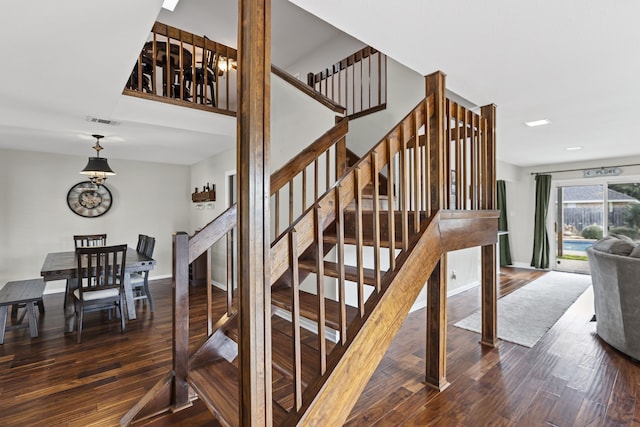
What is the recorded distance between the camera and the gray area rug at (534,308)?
10.9ft

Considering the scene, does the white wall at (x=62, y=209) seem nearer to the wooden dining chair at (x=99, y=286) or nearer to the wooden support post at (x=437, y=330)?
the wooden dining chair at (x=99, y=286)

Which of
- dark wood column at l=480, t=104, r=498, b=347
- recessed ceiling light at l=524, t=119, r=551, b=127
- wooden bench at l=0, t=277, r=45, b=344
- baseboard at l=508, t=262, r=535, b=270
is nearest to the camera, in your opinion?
dark wood column at l=480, t=104, r=498, b=347

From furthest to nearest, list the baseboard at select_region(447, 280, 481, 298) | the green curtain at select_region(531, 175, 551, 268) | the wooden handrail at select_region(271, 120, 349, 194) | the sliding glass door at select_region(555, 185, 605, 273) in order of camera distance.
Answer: the green curtain at select_region(531, 175, 551, 268) < the sliding glass door at select_region(555, 185, 605, 273) < the baseboard at select_region(447, 280, 481, 298) < the wooden handrail at select_region(271, 120, 349, 194)

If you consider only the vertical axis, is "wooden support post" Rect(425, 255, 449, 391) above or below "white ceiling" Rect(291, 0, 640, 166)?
below

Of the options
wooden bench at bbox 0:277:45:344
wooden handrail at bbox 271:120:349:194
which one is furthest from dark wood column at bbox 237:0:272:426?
wooden bench at bbox 0:277:45:344

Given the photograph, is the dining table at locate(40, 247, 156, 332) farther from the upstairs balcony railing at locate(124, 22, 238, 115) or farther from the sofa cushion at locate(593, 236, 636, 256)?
the sofa cushion at locate(593, 236, 636, 256)

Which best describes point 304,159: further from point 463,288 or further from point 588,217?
point 588,217

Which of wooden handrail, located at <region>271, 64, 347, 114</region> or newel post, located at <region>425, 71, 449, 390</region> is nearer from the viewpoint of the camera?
newel post, located at <region>425, 71, 449, 390</region>

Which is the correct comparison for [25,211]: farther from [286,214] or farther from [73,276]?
[286,214]

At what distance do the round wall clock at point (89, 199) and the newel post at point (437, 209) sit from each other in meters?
5.70

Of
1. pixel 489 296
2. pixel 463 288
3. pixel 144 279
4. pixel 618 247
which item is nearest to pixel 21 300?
pixel 144 279

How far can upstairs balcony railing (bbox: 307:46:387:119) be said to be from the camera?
4.11 metres

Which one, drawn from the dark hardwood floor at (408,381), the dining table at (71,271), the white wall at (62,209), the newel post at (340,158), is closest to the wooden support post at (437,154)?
the newel post at (340,158)

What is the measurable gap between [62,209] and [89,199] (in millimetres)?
406
